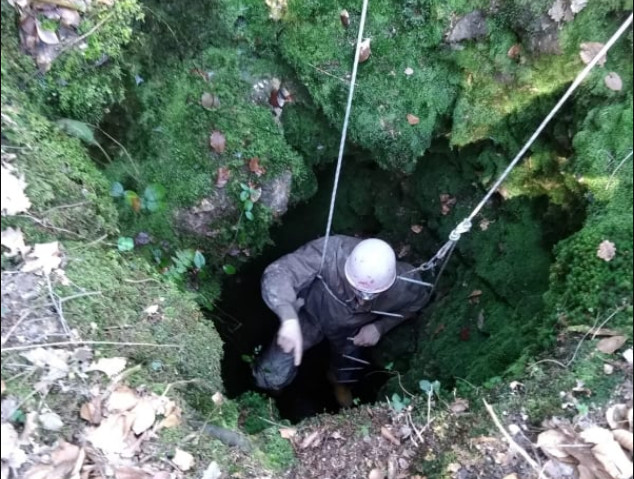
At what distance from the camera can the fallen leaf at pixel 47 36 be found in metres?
2.81

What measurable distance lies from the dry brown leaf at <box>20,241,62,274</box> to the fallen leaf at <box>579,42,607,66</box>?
299 centimetres

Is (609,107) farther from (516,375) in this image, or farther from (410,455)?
(410,455)

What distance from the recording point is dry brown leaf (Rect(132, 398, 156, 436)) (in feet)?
8.07

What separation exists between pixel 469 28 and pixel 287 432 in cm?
271

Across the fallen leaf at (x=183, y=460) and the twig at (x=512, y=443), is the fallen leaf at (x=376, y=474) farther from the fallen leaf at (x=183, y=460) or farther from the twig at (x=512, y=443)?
the fallen leaf at (x=183, y=460)

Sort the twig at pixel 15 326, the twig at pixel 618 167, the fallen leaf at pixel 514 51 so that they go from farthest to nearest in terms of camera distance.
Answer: the fallen leaf at pixel 514 51 < the twig at pixel 618 167 < the twig at pixel 15 326

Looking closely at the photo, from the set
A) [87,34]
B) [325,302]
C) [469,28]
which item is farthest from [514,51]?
[87,34]

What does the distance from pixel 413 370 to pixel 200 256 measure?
1.86 meters

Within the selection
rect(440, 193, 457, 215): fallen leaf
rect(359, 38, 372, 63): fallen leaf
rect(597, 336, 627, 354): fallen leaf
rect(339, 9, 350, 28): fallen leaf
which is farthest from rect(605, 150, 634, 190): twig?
rect(339, 9, 350, 28): fallen leaf

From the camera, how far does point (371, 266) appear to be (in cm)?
351

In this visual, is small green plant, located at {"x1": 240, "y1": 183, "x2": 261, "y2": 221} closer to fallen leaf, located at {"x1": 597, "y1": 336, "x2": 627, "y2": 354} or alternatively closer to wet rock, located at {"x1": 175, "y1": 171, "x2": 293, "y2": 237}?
wet rock, located at {"x1": 175, "y1": 171, "x2": 293, "y2": 237}

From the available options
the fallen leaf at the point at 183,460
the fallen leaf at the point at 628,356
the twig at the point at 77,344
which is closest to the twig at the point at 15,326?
the twig at the point at 77,344

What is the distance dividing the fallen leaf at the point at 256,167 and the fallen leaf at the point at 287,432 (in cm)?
176

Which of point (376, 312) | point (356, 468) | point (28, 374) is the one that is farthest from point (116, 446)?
point (376, 312)
